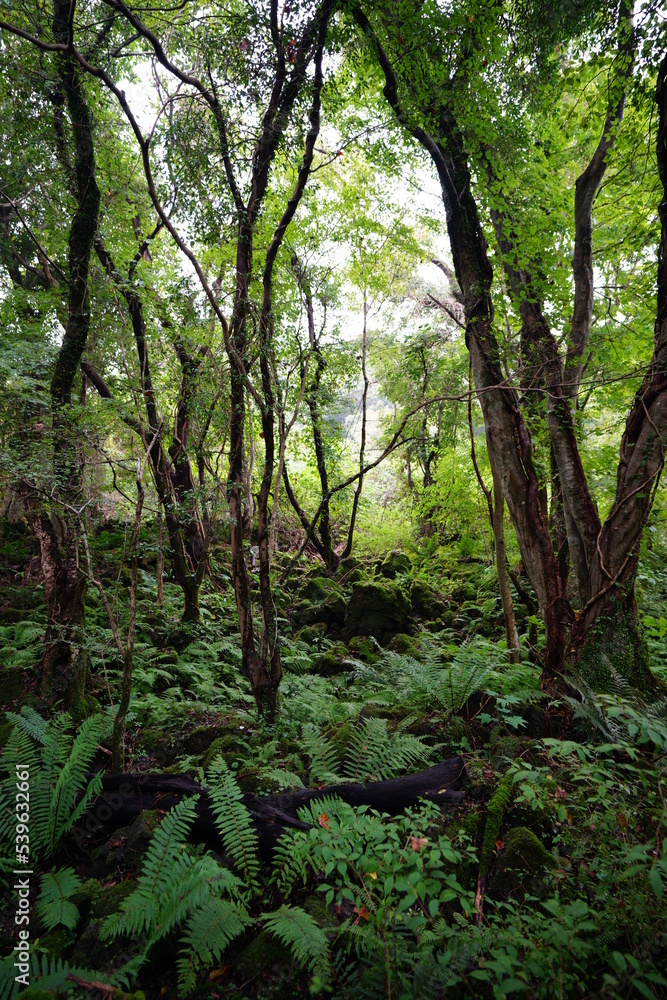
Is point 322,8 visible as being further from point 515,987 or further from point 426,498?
point 426,498

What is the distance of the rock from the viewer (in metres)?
10.2

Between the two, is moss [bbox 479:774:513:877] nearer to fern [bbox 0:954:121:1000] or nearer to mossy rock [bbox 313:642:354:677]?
fern [bbox 0:954:121:1000]

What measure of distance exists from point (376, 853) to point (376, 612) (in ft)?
19.4

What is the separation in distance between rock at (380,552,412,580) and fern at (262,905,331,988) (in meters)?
7.99

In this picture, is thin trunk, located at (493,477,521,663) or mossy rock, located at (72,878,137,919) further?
thin trunk, located at (493,477,521,663)

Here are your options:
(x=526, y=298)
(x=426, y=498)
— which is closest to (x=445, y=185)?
(x=526, y=298)

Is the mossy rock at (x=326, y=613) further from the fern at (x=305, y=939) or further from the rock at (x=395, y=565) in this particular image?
the fern at (x=305, y=939)

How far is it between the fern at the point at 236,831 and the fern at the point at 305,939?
46 cm

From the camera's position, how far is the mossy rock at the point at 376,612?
7.94m

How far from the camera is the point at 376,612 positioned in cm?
800

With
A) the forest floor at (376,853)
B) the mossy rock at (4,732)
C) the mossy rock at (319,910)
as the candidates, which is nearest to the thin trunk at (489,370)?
the forest floor at (376,853)

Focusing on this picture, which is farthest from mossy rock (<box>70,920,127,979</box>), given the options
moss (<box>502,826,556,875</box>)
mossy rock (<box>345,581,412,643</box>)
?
mossy rock (<box>345,581,412,643</box>)

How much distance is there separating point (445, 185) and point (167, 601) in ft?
23.5

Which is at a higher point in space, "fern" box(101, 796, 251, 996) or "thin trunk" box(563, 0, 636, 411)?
"thin trunk" box(563, 0, 636, 411)
